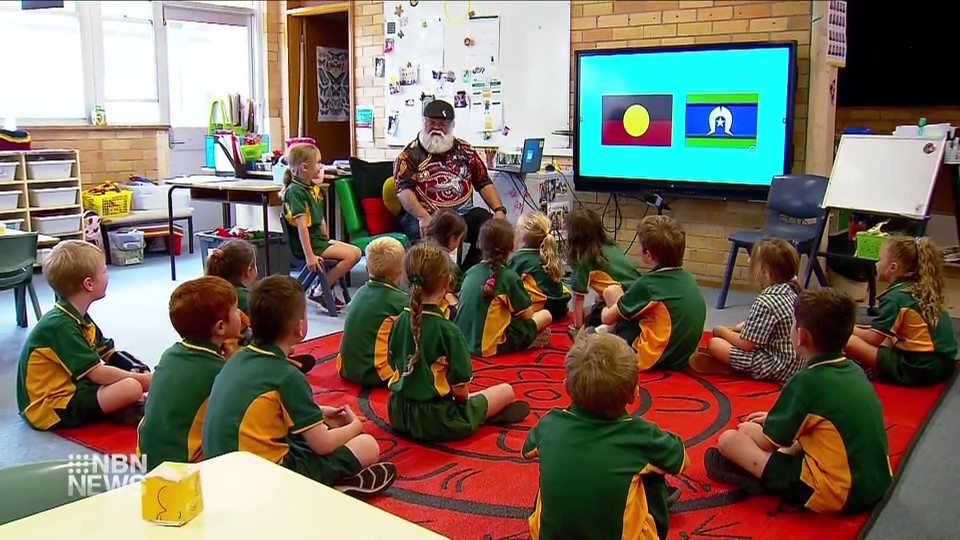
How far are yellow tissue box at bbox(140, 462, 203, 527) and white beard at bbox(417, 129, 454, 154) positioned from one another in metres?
4.34

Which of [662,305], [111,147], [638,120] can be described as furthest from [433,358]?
[111,147]

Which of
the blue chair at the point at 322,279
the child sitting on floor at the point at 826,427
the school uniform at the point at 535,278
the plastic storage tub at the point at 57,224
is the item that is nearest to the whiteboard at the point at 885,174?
the school uniform at the point at 535,278

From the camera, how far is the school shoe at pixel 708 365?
3.81 metres

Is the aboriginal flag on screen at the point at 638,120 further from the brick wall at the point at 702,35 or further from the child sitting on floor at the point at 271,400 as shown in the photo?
the child sitting on floor at the point at 271,400

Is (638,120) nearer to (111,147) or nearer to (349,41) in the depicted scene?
(349,41)

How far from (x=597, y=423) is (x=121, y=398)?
1.95m

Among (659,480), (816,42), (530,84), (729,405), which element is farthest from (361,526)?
(530,84)

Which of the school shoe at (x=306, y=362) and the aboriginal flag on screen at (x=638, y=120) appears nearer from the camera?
the school shoe at (x=306, y=362)

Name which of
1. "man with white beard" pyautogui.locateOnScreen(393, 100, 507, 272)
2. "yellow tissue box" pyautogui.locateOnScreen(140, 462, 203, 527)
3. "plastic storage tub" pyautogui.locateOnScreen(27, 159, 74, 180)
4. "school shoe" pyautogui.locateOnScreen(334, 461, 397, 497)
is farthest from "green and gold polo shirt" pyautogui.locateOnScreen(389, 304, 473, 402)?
"plastic storage tub" pyautogui.locateOnScreen(27, 159, 74, 180)

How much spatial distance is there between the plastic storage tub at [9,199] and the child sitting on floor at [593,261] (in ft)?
13.9

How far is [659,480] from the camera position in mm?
2158

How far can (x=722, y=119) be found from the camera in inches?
218

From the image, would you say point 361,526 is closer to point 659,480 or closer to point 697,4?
point 659,480

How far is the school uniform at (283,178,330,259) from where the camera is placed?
4785mm
